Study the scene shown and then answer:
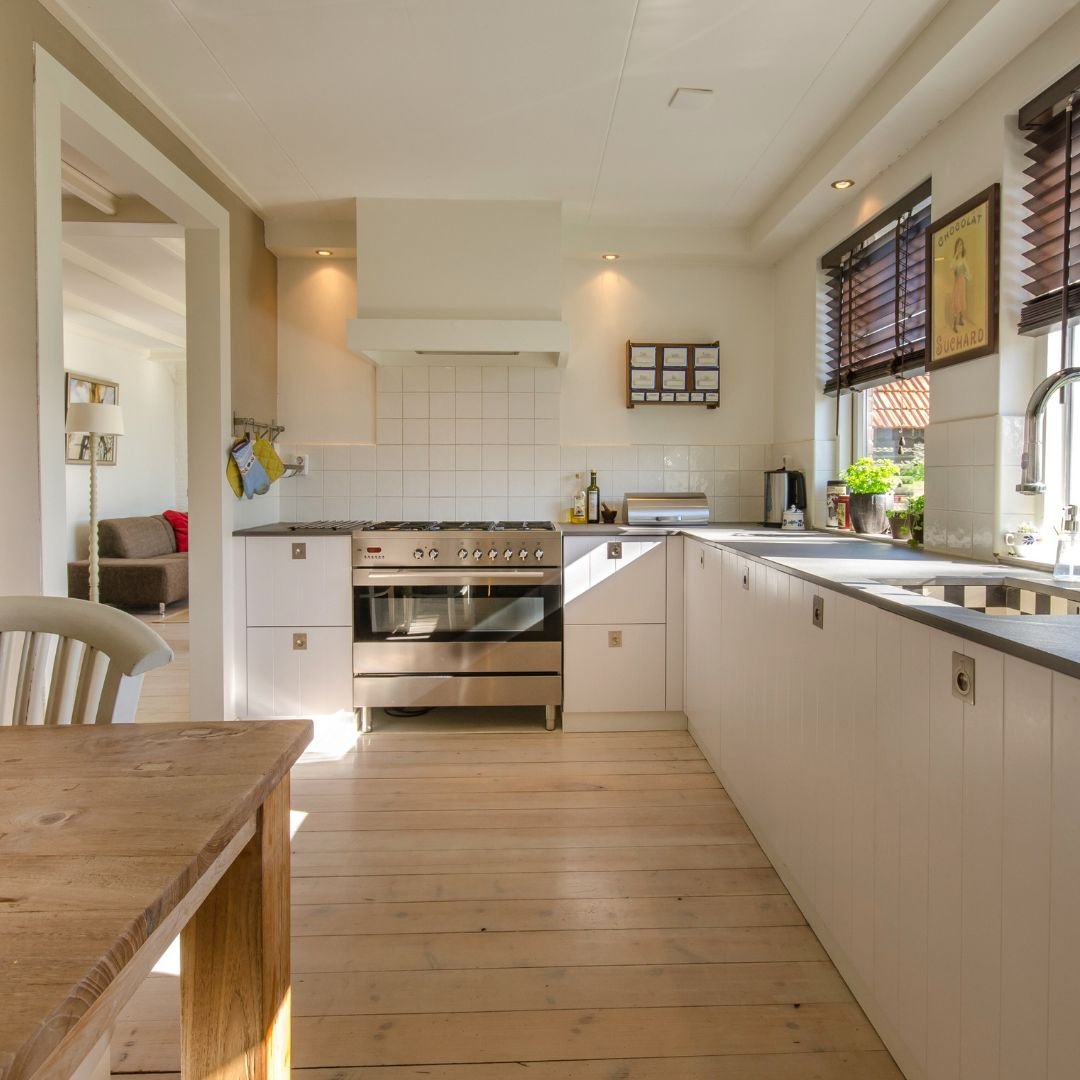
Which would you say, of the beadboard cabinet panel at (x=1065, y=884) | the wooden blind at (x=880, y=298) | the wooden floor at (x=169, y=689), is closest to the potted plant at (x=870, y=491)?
the wooden blind at (x=880, y=298)

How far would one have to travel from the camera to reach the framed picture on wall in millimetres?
6703

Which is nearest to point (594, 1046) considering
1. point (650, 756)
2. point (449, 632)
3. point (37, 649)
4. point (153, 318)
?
point (37, 649)

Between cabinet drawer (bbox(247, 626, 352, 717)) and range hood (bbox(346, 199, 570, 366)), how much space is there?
128 cm

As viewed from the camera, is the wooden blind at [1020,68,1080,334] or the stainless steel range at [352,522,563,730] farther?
the stainless steel range at [352,522,563,730]

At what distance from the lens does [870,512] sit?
9.78 feet

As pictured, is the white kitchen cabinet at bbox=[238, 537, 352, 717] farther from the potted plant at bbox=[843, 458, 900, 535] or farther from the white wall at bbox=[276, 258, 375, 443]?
the potted plant at bbox=[843, 458, 900, 535]

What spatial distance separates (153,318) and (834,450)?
566cm

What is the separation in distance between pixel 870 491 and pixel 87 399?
Result: 6655mm

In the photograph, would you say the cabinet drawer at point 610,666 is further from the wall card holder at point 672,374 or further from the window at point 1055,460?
the window at point 1055,460

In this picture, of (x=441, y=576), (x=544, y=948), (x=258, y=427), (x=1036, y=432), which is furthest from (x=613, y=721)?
(x=1036, y=432)

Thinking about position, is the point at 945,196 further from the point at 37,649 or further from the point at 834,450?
the point at 37,649

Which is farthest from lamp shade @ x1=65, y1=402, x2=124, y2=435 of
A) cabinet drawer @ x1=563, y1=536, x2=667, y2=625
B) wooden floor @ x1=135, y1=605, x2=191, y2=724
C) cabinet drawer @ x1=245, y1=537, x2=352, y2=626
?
cabinet drawer @ x1=563, y1=536, x2=667, y2=625

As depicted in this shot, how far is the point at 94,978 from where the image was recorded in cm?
52

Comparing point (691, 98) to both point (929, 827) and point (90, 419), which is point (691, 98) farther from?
point (90, 419)
